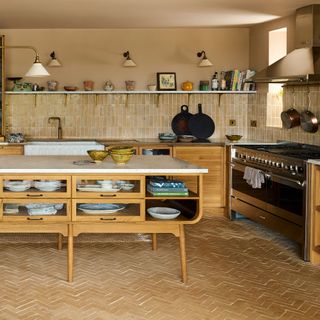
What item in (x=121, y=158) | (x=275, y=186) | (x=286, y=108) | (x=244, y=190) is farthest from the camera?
(x=286, y=108)

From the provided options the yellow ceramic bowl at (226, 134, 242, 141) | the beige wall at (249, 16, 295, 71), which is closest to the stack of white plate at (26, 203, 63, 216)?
the yellow ceramic bowl at (226, 134, 242, 141)

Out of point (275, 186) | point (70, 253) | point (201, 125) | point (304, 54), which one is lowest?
point (70, 253)

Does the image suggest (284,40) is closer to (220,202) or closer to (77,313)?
(220,202)

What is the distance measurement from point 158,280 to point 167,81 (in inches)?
166

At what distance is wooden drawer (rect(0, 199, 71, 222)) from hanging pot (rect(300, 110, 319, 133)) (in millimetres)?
3111

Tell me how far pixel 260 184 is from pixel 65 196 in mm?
2628

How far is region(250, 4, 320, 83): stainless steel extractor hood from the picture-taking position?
6348mm

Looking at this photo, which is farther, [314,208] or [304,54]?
[304,54]

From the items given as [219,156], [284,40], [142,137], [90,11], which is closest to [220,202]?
[219,156]

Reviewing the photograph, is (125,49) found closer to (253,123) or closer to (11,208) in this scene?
(253,123)

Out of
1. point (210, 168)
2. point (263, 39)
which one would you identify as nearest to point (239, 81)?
point (263, 39)

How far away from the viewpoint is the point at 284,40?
788 cm

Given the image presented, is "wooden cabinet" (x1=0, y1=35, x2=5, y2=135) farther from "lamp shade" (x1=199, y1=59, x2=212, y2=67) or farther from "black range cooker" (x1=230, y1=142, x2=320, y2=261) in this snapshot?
"black range cooker" (x1=230, y1=142, x2=320, y2=261)

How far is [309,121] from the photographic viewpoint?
21.8 ft
